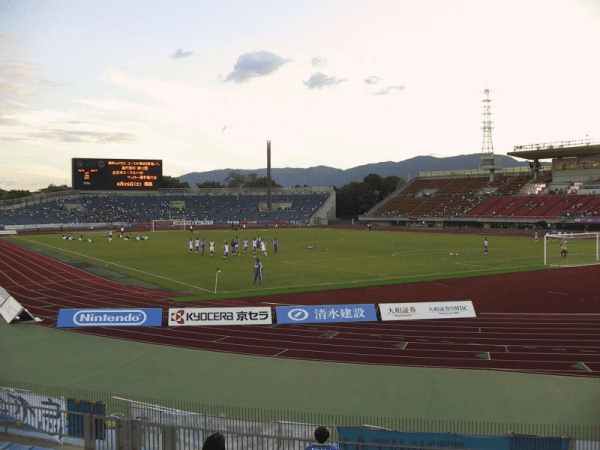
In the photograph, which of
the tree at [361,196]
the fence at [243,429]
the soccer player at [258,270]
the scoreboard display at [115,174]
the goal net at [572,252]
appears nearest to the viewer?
the fence at [243,429]

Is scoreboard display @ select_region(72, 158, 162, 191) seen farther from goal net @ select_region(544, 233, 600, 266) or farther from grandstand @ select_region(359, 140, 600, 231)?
goal net @ select_region(544, 233, 600, 266)

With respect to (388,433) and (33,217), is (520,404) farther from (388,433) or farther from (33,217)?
(33,217)

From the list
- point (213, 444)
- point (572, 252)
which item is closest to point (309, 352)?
point (213, 444)

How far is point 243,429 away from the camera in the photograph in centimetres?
876

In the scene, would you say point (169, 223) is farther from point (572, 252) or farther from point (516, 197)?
point (572, 252)

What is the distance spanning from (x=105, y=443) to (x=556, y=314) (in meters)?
17.2

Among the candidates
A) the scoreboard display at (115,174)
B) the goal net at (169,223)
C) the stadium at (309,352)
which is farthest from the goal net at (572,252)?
the scoreboard display at (115,174)

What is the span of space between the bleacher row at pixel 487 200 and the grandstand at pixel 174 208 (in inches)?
697

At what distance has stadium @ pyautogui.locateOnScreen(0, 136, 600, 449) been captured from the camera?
928cm

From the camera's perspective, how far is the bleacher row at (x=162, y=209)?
3656 inches

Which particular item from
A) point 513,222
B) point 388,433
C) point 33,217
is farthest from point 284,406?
point 33,217

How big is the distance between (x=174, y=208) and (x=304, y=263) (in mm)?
73960

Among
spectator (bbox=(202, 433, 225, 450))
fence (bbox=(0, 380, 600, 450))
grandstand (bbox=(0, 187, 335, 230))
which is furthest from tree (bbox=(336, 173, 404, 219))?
spectator (bbox=(202, 433, 225, 450))

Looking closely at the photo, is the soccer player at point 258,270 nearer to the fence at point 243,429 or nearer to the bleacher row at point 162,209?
the fence at point 243,429
